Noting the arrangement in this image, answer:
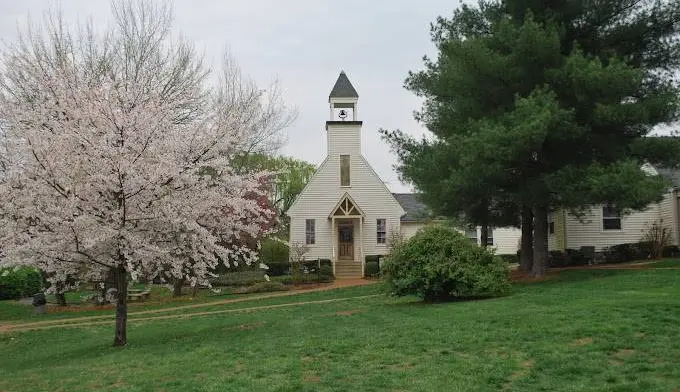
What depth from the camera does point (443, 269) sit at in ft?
48.7

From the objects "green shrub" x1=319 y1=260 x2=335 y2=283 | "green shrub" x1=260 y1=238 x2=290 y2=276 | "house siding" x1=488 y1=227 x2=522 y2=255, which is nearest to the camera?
"green shrub" x1=319 y1=260 x2=335 y2=283

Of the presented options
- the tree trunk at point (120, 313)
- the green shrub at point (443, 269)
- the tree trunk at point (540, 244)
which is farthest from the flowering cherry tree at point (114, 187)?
the tree trunk at point (540, 244)

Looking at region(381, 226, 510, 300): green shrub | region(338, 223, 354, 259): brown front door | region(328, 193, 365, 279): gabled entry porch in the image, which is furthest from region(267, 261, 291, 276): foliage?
region(381, 226, 510, 300): green shrub

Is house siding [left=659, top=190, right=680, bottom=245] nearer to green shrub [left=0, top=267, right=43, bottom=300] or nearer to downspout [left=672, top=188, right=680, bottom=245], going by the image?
downspout [left=672, top=188, right=680, bottom=245]

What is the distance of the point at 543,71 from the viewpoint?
17.5m

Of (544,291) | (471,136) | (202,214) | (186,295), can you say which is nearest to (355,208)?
(186,295)

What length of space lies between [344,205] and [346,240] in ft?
7.17

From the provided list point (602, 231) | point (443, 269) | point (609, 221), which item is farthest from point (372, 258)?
point (443, 269)

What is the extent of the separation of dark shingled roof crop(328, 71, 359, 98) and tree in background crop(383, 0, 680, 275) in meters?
12.9

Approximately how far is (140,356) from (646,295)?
947 centimetres

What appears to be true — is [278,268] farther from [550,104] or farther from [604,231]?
[550,104]

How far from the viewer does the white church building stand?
32.3 m

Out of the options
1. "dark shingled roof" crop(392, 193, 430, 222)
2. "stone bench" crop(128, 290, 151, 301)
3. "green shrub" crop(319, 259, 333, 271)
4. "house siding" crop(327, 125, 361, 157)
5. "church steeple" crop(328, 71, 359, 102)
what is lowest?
"stone bench" crop(128, 290, 151, 301)

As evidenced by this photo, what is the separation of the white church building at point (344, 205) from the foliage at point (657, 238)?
10.5 metres
